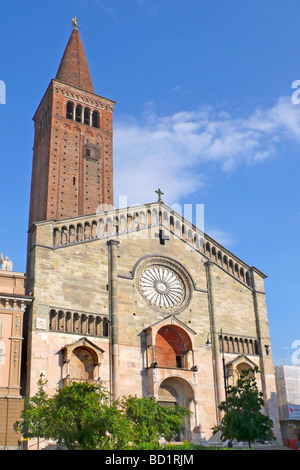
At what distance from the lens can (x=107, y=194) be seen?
49969 mm

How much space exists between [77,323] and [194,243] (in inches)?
492

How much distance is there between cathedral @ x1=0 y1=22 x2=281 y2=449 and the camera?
3127 cm

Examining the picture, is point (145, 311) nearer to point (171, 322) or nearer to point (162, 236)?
point (171, 322)

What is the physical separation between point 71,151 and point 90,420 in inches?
1354

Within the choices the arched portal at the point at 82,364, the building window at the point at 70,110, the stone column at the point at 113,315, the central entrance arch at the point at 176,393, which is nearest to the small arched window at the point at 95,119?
the building window at the point at 70,110

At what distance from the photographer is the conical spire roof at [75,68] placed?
55.5 m

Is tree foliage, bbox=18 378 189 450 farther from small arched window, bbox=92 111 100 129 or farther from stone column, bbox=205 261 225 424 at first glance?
small arched window, bbox=92 111 100 129

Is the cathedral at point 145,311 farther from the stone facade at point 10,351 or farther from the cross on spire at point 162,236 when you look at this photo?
the stone facade at point 10,351

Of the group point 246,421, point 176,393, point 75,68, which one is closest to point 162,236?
point 176,393

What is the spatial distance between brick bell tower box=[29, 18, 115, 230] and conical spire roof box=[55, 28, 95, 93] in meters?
0.12

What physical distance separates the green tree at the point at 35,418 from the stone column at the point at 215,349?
1319cm
